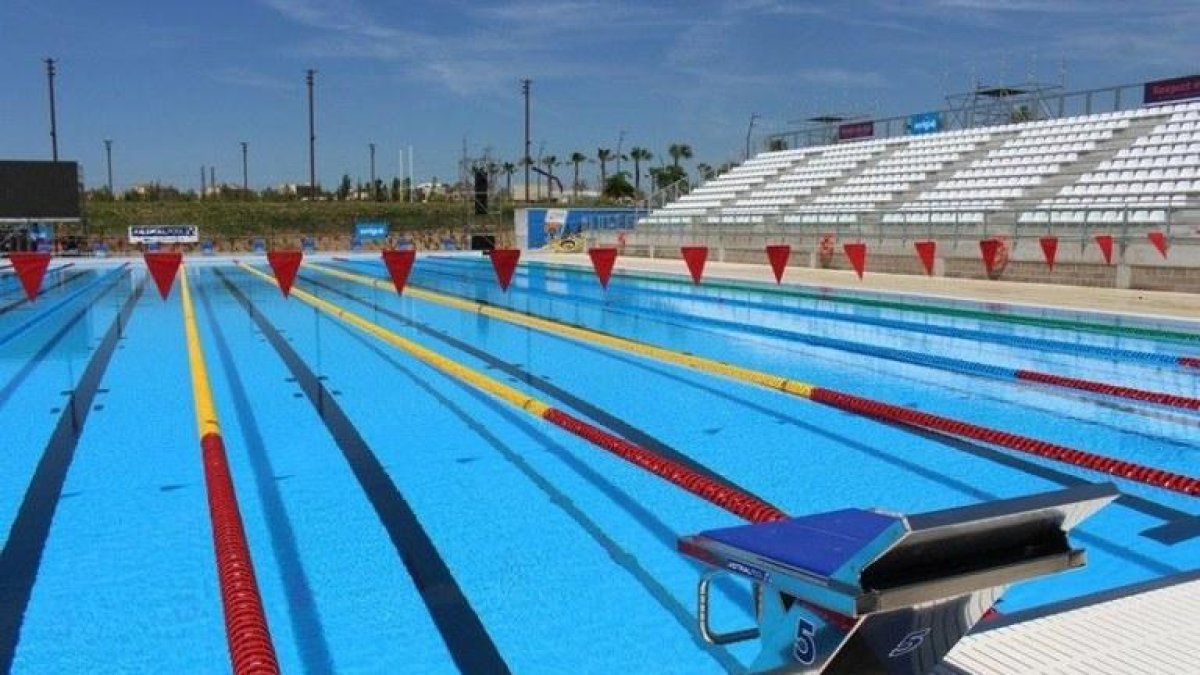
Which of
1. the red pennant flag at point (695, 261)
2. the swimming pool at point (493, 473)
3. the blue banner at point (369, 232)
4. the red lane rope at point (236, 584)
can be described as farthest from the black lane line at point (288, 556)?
the blue banner at point (369, 232)

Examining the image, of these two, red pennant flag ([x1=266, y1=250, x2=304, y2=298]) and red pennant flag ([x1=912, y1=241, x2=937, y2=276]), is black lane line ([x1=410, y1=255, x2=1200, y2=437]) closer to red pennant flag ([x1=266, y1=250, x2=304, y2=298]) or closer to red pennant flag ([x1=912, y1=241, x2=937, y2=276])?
red pennant flag ([x1=266, y1=250, x2=304, y2=298])

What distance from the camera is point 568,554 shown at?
3799 mm

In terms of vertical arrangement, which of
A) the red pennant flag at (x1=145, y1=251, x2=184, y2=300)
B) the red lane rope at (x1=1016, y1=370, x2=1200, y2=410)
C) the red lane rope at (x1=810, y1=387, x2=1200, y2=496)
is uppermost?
the red pennant flag at (x1=145, y1=251, x2=184, y2=300)

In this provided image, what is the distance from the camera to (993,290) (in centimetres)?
1330

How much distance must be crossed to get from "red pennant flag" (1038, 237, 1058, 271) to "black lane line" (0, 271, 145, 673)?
12.0 meters

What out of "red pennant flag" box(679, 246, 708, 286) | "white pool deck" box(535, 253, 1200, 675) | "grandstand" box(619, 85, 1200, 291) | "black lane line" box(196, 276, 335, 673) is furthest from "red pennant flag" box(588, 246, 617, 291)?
"white pool deck" box(535, 253, 1200, 675)

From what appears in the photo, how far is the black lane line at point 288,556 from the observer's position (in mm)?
2988

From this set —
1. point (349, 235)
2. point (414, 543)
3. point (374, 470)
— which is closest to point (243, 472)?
point (374, 470)

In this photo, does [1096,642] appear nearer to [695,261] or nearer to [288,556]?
[288,556]

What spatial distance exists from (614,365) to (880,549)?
272 inches

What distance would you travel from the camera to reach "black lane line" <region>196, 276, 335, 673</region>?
2988mm

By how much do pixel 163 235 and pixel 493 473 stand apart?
33.6 meters

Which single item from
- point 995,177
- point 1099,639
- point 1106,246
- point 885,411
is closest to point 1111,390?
point 885,411

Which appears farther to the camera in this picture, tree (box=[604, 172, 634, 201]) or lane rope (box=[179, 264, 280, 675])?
tree (box=[604, 172, 634, 201])
